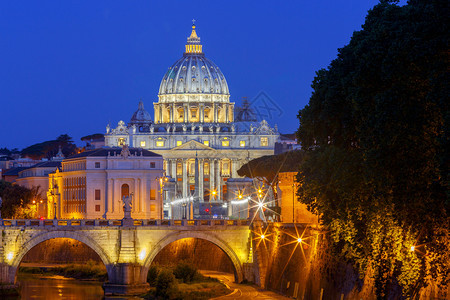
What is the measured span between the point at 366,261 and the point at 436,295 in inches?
125

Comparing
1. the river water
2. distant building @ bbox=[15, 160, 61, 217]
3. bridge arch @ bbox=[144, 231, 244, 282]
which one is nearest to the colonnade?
distant building @ bbox=[15, 160, 61, 217]

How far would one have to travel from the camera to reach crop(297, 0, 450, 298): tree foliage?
A: 27.3 metres

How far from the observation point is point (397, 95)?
28203mm

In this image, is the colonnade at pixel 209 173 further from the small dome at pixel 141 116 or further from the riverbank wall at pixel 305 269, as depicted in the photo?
the riverbank wall at pixel 305 269

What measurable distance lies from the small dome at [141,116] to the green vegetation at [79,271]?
358 ft

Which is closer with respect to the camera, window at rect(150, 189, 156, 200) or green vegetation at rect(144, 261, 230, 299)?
green vegetation at rect(144, 261, 230, 299)

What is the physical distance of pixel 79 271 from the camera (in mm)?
58156

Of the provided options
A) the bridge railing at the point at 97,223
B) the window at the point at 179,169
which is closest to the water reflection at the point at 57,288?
the bridge railing at the point at 97,223

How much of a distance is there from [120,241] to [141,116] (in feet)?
401

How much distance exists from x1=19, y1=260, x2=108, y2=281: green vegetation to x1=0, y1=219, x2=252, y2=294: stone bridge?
6779 mm

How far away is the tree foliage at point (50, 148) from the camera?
554 feet

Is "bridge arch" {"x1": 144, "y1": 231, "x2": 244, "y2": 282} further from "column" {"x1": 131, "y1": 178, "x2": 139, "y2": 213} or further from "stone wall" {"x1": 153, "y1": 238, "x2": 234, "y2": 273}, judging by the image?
"column" {"x1": 131, "y1": 178, "x2": 139, "y2": 213}

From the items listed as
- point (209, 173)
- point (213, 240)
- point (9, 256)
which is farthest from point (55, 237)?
point (209, 173)

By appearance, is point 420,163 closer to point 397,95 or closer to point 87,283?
point 397,95
